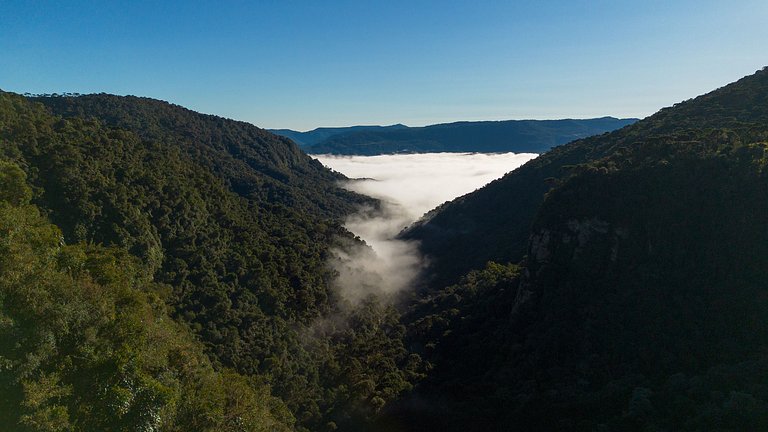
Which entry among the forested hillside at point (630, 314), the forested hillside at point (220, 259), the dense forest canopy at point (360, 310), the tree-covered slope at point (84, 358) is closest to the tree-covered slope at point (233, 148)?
the forested hillside at point (220, 259)

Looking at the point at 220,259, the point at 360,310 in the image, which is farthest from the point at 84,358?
the point at 360,310

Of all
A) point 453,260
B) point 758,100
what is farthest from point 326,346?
point 758,100

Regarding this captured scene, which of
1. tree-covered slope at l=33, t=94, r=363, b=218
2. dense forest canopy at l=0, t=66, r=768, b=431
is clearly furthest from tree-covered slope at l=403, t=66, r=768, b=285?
tree-covered slope at l=33, t=94, r=363, b=218

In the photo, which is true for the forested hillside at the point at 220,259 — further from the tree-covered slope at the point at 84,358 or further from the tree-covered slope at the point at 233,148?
the tree-covered slope at the point at 233,148

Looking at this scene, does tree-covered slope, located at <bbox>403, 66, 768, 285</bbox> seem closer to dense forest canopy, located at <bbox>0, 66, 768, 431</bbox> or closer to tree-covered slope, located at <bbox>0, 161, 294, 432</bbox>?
dense forest canopy, located at <bbox>0, 66, 768, 431</bbox>

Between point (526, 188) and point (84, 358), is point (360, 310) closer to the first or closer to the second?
point (526, 188)
